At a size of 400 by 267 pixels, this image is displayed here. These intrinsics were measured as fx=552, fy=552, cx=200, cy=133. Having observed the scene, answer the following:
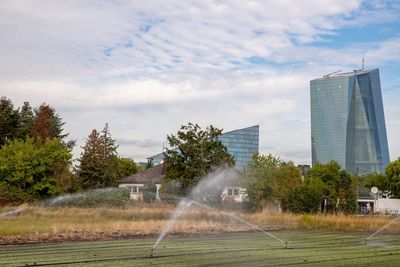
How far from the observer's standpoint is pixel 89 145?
7150 cm

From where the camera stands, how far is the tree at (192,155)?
51.3 m

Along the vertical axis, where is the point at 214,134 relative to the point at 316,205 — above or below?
above

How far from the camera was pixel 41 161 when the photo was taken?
56406 mm

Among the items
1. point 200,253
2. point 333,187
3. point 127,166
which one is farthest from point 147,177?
point 200,253

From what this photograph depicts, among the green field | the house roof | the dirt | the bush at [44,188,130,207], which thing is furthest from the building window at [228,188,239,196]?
the green field

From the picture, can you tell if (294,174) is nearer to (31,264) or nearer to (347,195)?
(347,195)

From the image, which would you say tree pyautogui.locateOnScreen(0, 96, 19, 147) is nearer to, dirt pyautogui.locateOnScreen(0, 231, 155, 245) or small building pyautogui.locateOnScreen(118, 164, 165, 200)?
small building pyautogui.locateOnScreen(118, 164, 165, 200)

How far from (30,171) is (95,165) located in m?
14.5

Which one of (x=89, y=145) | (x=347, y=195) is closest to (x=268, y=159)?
(x=347, y=195)

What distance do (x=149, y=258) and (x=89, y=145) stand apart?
186 ft

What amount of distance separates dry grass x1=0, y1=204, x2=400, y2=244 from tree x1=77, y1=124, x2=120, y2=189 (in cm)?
2602

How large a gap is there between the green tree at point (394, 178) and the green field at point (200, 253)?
7371 cm

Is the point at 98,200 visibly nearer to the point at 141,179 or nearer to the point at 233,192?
the point at 233,192

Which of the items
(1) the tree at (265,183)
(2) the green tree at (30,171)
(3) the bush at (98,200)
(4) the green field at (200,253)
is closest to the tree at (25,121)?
(2) the green tree at (30,171)
